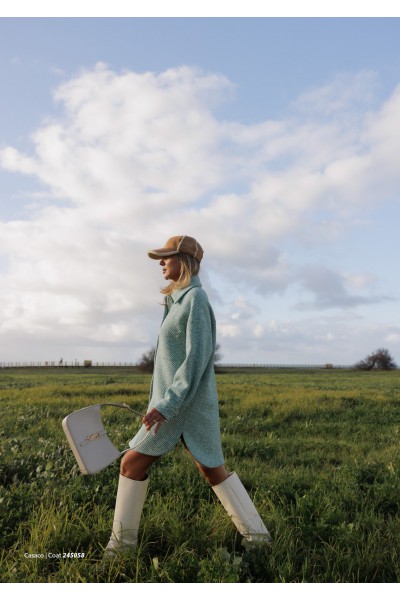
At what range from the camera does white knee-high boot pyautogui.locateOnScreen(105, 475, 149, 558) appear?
451 cm

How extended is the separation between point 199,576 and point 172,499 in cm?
177

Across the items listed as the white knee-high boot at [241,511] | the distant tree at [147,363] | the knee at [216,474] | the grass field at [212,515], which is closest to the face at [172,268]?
the knee at [216,474]

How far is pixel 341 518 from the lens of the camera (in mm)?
5461

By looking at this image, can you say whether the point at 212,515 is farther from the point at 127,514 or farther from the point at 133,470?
the point at 133,470

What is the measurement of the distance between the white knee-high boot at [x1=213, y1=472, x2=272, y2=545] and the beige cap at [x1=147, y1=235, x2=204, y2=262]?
6.54 ft

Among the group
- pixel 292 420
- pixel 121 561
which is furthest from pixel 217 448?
pixel 292 420

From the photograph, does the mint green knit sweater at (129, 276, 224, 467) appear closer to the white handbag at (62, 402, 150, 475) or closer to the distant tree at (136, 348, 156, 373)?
the white handbag at (62, 402, 150, 475)

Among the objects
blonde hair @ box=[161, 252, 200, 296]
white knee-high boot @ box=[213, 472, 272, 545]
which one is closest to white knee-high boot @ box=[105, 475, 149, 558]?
white knee-high boot @ box=[213, 472, 272, 545]

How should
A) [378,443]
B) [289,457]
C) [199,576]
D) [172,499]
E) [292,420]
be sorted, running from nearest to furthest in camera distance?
1. [199,576]
2. [172,499]
3. [289,457]
4. [378,443]
5. [292,420]

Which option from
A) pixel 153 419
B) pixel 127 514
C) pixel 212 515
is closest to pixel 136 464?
pixel 127 514

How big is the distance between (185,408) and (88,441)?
0.86 meters

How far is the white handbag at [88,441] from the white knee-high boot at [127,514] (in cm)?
25

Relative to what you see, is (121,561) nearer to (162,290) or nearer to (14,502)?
(14,502)

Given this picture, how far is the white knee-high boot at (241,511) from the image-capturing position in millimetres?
4602
